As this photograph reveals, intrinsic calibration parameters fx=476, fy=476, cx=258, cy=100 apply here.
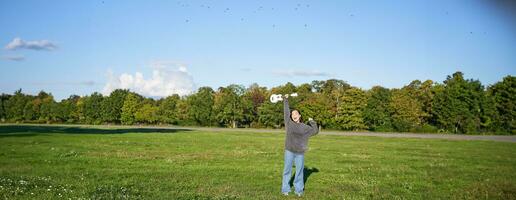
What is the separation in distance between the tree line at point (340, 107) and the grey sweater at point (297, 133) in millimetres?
78090

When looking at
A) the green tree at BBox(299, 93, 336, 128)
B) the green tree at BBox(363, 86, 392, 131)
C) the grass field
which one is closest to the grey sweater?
the grass field

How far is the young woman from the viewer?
46.5 feet

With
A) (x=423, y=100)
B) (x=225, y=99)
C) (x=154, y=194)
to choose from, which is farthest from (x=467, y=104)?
(x=154, y=194)

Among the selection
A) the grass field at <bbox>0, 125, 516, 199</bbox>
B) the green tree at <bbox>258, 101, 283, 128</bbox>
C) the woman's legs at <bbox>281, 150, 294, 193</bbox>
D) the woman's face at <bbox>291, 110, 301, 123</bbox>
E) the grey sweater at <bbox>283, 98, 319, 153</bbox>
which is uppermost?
the green tree at <bbox>258, 101, 283, 128</bbox>

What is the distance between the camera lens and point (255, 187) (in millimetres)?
15867

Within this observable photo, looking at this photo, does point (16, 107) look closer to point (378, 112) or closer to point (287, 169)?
point (378, 112)

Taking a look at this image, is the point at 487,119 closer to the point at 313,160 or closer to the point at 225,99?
the point at 225,99

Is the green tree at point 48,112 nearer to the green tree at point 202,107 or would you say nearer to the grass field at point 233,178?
the green tree at point 202,107

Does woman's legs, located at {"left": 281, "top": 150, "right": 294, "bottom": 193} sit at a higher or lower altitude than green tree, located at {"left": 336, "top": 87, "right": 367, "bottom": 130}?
lower

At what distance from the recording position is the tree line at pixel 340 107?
8594 cm

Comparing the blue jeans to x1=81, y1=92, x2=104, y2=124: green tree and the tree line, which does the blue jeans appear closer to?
the tree line

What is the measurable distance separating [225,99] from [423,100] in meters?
46.4

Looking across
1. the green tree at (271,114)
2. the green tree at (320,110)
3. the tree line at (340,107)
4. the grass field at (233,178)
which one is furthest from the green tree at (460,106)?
the grass field at (233,178)

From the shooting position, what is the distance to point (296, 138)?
47.1 ft
